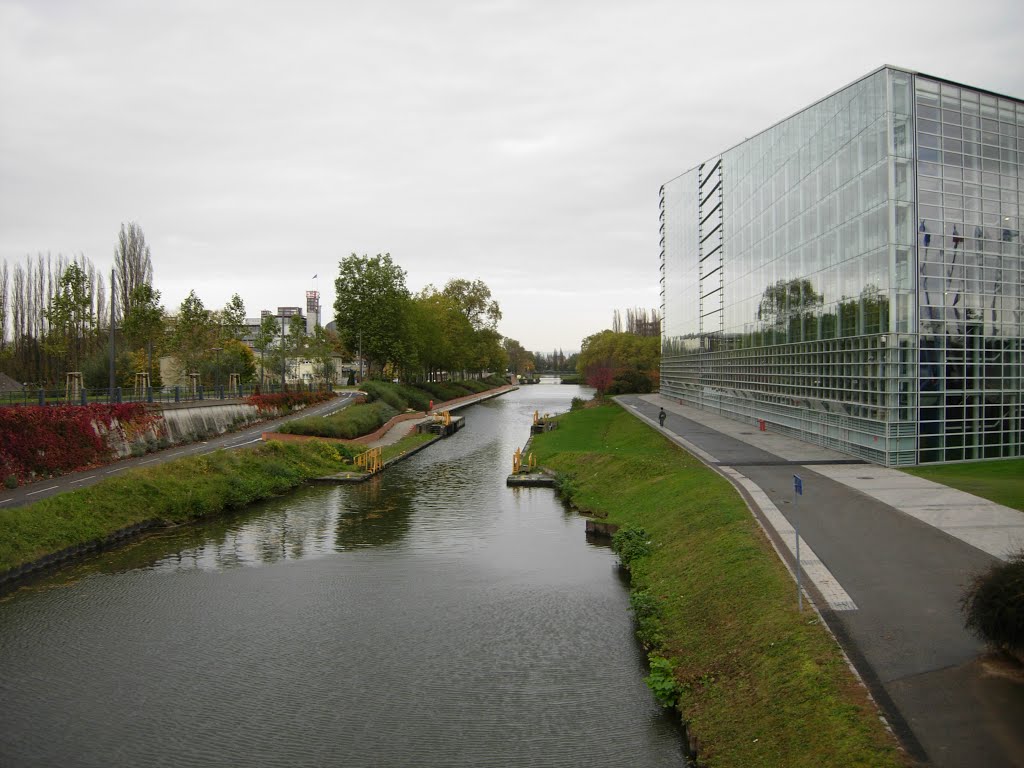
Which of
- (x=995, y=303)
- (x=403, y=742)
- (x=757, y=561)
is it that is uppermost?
(x=995, y=303)

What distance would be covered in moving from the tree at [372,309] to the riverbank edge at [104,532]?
43379mm

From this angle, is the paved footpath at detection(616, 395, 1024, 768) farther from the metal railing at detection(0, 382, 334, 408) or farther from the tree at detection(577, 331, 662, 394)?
the tree at detection(577, 331, 662, 394)

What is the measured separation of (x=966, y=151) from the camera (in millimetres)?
25531

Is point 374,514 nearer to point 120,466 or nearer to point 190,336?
point 120,466

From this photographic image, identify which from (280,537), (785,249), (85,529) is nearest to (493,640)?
(280,537)

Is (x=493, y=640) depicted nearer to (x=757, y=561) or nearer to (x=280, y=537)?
(x=757, y=561)

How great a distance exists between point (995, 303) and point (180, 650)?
2744cm

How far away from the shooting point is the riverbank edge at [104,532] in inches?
731

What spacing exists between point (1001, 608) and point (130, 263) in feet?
245

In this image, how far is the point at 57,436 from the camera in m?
28.5

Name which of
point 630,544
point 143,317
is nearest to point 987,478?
point 630,544

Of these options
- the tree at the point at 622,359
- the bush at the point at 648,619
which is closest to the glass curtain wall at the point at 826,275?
the bush at the point at 648,619

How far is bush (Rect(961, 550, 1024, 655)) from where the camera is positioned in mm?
8773

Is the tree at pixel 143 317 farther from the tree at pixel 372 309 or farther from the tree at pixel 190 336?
the tree at pixel 372 309
